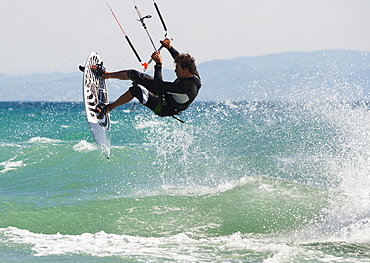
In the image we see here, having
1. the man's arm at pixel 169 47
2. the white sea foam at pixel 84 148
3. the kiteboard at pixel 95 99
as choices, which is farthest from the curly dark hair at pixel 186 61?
the white sea foam at pixel 84 148

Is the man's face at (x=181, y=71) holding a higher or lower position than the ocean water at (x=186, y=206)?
higher

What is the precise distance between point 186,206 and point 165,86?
2378 mm

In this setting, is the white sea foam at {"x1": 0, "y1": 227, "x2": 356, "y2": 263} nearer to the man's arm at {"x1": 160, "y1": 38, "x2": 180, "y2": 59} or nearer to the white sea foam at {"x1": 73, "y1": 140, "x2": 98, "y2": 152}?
the man's arm at {"x1": 160, "y1": 38, "x2": 180, "y2": 59}

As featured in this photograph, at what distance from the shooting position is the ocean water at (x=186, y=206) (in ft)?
19.8

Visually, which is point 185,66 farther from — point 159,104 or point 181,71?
point 159,104

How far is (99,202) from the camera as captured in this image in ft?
29.0

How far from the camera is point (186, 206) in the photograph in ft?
27.3

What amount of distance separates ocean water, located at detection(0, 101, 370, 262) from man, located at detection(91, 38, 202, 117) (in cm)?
183

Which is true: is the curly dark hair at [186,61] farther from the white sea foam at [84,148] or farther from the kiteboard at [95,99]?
the white sea foam at [84,148]

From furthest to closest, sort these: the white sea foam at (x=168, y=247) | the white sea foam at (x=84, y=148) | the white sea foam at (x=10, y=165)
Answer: the white sea foam at (x=84, y=148)
the white sea foam at (x=10, y=165)
the white sea foam at (x=168, y=247)

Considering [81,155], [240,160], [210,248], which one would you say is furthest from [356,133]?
[210,248]

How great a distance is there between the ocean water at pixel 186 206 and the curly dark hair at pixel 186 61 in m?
Answer: 2.32

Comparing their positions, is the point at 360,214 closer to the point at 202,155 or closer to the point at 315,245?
the point at 315,245

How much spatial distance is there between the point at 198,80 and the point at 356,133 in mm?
8245
